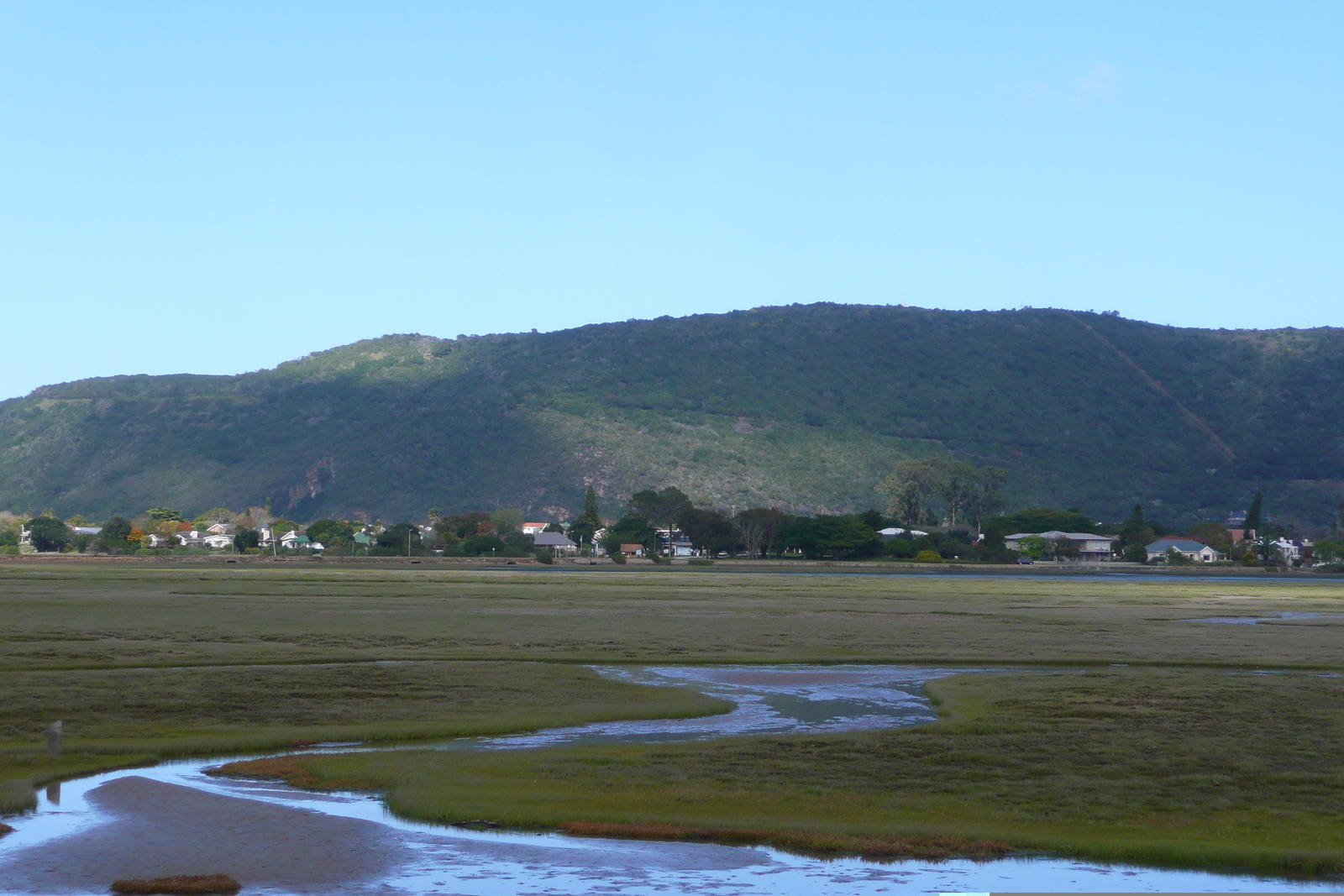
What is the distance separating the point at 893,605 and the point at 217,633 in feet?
112

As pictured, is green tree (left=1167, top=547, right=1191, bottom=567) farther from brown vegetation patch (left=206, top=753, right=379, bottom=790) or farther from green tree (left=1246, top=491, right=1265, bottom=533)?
brown vegetation patch (left=206, top=753, right=379, bottom=790)

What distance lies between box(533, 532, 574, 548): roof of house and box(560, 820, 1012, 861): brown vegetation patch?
14358cm

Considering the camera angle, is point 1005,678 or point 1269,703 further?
→ point 1005,678

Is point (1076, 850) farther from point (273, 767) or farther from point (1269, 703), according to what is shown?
point (1269, 703)

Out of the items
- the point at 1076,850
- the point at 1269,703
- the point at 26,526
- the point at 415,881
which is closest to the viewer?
the point at 415,881

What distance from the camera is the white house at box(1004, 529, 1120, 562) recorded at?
16725cm

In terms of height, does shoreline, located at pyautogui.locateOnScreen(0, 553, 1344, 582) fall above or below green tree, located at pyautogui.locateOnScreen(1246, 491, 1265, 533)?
below

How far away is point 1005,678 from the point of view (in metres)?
32.5

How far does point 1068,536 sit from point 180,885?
16770 cm

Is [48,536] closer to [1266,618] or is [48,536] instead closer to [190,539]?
[190,539]

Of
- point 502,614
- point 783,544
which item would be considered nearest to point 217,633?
point 502,614

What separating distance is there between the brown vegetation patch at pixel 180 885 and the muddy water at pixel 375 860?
8.8 inches

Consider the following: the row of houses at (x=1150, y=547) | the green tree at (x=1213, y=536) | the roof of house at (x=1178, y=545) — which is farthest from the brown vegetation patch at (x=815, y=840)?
the green tree at (x=1213, y=536)

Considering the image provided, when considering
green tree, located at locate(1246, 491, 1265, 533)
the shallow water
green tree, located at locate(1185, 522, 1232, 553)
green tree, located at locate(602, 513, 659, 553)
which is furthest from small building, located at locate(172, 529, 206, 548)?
green tree, located at locate(1246, 491, 1265, 533)
